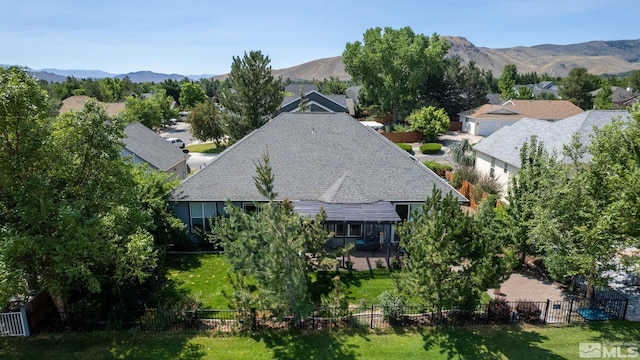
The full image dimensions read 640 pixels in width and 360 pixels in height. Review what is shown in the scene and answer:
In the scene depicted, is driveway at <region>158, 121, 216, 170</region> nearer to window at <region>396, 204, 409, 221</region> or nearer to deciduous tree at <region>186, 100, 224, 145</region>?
deciduous tree at <region>186, 100, 224, 145</region>

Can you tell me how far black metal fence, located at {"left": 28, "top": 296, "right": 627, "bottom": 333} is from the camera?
1465cm

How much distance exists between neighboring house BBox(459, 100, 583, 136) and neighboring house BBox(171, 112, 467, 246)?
43.4m

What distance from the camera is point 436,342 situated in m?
14.2

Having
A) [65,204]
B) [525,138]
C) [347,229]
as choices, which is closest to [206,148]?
[347,229]

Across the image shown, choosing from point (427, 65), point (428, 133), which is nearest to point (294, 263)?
point (428, 133)

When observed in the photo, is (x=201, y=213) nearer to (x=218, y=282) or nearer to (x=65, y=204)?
(x=218, y=282)

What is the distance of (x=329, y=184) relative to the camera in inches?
896

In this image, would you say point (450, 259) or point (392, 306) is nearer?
point (450, 259)

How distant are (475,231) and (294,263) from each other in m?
6.61

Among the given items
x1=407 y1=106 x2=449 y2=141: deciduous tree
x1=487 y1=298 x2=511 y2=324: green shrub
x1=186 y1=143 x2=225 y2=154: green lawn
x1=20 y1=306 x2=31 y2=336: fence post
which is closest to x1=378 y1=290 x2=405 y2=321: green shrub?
x1=487 y1=298 x2=511 y2=324: green shrub

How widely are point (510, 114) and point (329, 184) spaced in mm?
51592

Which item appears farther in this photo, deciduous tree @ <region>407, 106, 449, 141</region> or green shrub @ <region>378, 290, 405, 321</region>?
deciduous tree @ <region>407, 106, 449, 141</region>

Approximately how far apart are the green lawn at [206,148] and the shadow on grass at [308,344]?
39784 mm

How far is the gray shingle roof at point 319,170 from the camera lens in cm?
2195
